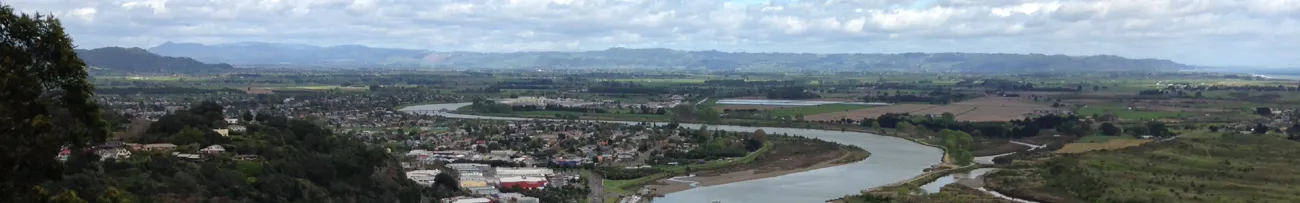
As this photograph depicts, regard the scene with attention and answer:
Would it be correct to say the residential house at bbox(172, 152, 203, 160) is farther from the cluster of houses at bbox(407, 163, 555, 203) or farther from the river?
the river

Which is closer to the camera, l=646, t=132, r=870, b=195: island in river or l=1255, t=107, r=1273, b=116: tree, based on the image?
l=646, t=132, r=870, b=195: island in river

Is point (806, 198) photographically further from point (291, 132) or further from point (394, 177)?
point (291, 132)

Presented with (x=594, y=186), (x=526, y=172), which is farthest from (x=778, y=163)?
(x=526, y=172)

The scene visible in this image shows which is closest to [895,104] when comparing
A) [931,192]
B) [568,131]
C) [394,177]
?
[568,131]

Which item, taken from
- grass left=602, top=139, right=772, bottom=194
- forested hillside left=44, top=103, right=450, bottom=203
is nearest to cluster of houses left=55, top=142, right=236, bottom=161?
forested hillside left=44, top=103, right=450, bottom=203

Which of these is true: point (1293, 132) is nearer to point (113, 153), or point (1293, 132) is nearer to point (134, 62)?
point (113, 153)

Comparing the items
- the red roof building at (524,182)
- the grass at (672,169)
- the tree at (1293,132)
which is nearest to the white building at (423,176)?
the red roof building at (524,182)
